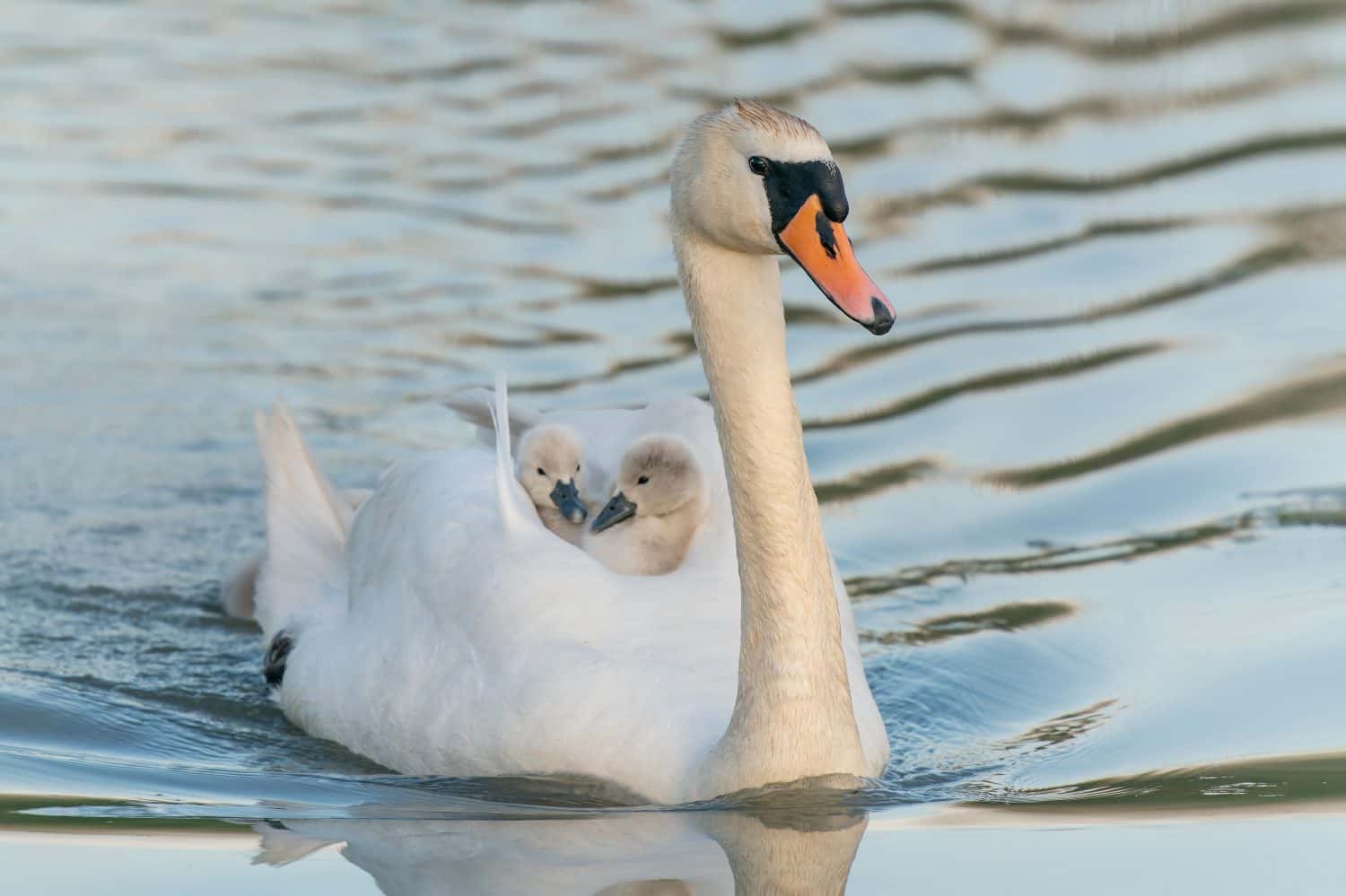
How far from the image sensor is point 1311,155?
1263 cm

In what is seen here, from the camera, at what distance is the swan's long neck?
5.28m

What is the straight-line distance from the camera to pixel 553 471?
6.98 m

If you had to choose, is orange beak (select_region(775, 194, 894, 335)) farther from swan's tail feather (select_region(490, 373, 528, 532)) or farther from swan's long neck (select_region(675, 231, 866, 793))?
swan's tail feather (select_region(490, 373, 528, 532))

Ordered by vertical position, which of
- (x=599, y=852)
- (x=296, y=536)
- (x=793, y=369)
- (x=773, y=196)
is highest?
(x=793, y=369)

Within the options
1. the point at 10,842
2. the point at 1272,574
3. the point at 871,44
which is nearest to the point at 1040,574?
the point at 1272,574

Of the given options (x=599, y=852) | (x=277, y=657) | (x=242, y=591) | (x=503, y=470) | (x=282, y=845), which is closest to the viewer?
(x=599, y=852)

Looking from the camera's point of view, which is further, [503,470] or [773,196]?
[503,470]

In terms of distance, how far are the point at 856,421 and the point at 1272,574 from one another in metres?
2.44

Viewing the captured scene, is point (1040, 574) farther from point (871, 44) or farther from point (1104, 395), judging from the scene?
point (871, 44)

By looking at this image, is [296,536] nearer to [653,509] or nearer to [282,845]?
[653,509]

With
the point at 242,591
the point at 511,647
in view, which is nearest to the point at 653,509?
the point at 511,647

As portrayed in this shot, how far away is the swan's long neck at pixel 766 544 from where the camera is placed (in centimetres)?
528

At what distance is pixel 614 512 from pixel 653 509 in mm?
134

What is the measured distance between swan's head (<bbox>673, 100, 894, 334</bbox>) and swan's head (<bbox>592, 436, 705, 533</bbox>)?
54.5 inches
